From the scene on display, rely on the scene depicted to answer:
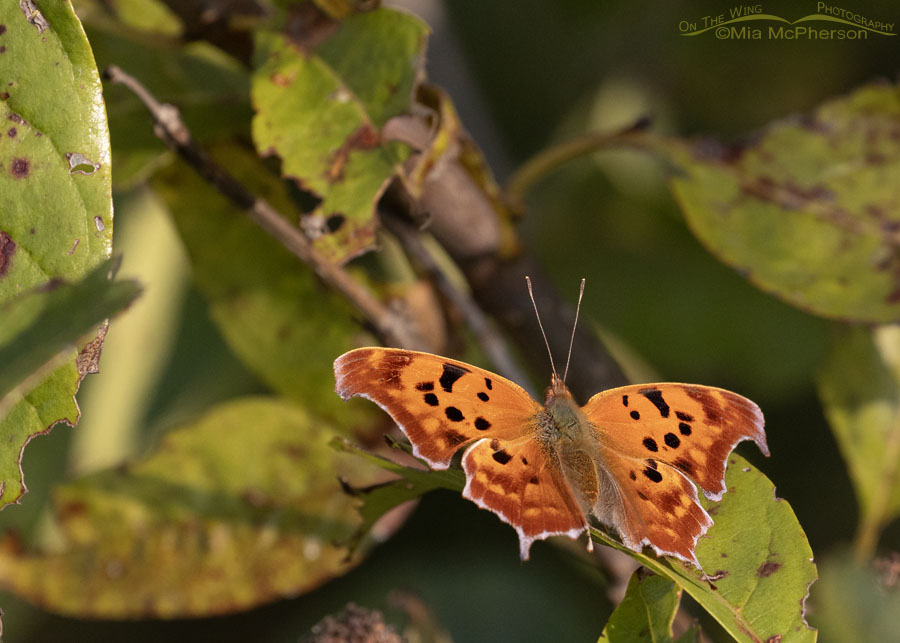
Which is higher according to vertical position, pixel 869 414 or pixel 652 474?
pixel 652 474

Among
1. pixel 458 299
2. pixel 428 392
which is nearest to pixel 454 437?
pixel 428 392

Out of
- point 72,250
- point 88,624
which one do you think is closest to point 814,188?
point 72,250

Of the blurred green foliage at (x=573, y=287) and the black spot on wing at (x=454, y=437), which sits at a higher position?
the black spot on wing at (x=454, y=437)

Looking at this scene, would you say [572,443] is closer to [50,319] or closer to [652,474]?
[652,474]

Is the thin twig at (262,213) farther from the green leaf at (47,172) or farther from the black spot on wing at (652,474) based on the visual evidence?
the black spot on wing at (652,474)

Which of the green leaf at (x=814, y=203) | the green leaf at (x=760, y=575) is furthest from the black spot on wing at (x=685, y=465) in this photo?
the green leaf at (x=814, y=203)

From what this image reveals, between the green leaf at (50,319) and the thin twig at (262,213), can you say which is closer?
the green leaf at (50,319)

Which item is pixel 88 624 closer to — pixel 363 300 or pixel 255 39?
pixel 363 300
